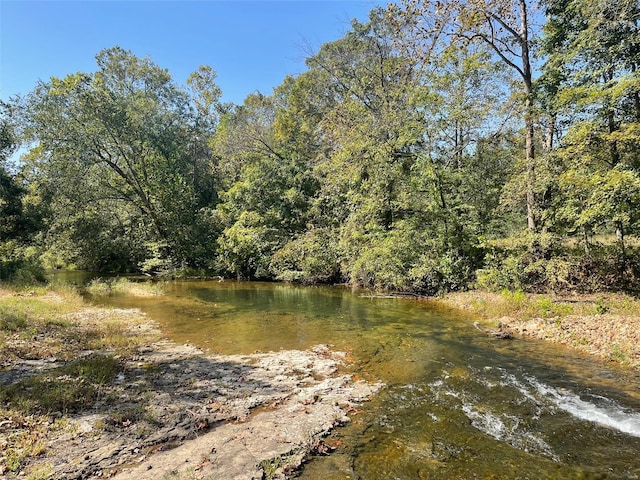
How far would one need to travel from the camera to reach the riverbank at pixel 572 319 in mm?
9141

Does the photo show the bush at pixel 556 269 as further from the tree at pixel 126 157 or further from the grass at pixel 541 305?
the tree at pixel 126 157

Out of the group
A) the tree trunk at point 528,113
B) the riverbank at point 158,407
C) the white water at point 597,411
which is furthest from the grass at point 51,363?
the tree trunk at point 528,113

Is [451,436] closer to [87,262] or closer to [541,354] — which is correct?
[541,354]

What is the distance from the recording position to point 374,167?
2222 centimetres

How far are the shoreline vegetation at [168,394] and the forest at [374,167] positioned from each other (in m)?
5.13

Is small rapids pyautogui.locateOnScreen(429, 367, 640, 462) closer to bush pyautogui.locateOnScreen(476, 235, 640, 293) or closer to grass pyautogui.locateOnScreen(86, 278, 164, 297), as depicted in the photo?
bush pyautogui.locateOnScreen(476, 235, 640, 293)

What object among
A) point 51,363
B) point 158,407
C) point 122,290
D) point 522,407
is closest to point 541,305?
point 522,407

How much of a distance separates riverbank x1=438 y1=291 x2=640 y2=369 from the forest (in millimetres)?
1825

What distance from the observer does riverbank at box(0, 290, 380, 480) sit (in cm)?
479

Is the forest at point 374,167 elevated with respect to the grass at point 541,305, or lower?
elevated

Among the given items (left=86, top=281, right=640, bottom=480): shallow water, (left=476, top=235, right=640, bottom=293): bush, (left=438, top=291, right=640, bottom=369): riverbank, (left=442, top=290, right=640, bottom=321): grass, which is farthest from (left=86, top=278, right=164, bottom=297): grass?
(left=476, top=235, right=640, bottom=293): bush

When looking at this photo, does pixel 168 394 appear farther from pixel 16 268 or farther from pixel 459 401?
pixel 16 268

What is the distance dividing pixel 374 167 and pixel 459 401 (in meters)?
17.0

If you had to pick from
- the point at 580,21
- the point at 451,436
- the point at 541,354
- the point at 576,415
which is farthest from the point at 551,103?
the point at 451,436
